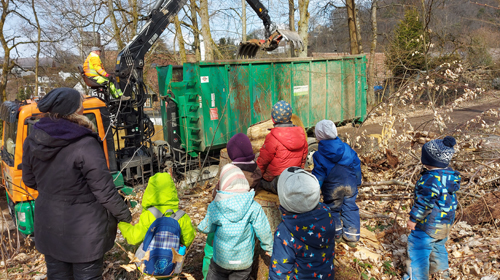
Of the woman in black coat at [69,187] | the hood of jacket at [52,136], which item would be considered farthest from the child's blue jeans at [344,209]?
the hood of jacket at [52,136]

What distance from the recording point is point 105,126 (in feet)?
17.4

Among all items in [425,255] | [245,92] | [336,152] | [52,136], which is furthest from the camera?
[245,92]

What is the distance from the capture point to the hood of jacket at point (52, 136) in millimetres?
2445

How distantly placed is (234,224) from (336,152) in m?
1.68

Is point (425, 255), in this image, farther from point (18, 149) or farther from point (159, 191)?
point (18, 149)

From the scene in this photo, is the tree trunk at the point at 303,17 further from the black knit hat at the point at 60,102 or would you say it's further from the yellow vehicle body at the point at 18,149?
the black knit hat at the point at 60,102

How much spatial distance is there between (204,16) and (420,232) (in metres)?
11.7

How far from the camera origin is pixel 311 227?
2.65 meters

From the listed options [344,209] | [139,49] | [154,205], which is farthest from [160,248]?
[139,49]

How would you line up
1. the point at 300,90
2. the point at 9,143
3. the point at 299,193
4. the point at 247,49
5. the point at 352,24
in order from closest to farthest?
the point at 299,193 < the point at 9,143 < the point at 300,90 < the point at 247,49 < the point at 352,24

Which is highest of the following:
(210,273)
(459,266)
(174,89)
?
(174,89)

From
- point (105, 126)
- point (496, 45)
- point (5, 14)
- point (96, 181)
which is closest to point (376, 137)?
point (105, 126)

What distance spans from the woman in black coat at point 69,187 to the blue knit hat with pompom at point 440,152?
2775 millimetres

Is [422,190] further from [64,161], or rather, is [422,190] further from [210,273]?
[64,161]
